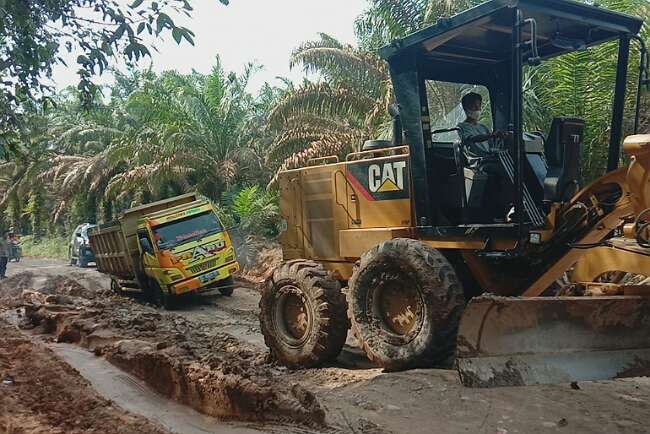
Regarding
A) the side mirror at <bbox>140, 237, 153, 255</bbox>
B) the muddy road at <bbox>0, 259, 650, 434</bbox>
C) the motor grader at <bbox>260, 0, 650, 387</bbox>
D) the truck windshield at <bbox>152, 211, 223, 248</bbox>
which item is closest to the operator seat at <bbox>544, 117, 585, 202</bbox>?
the motor grader at <bbox>260, 0, 650, 387</bbox>

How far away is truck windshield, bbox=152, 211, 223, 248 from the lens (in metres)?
14.8

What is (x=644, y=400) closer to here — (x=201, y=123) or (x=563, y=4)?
(x=563, y=4)

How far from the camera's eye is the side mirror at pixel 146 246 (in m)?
15.0

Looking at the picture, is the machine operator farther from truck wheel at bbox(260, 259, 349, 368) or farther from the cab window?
truck wheel at bbox(260, 259, 349, 368)

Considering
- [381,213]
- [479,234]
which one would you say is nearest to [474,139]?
[479,234]

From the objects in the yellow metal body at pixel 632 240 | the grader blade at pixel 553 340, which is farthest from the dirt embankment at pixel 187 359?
the yellow metal body at pixel 632 240

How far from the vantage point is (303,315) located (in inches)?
288

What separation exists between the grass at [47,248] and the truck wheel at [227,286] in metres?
22.9

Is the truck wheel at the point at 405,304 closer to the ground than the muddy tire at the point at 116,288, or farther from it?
farther from it

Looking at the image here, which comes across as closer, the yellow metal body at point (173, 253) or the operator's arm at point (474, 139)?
the operator's arm at point (474, 139)

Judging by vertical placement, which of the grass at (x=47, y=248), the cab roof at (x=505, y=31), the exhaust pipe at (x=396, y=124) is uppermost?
the cab roof at (x=505, y=31)

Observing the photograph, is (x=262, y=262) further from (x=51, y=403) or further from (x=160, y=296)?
(x=51, y=403)

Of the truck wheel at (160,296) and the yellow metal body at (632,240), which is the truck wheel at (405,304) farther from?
the truck wheel at (160,296)

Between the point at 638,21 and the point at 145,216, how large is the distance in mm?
11907
